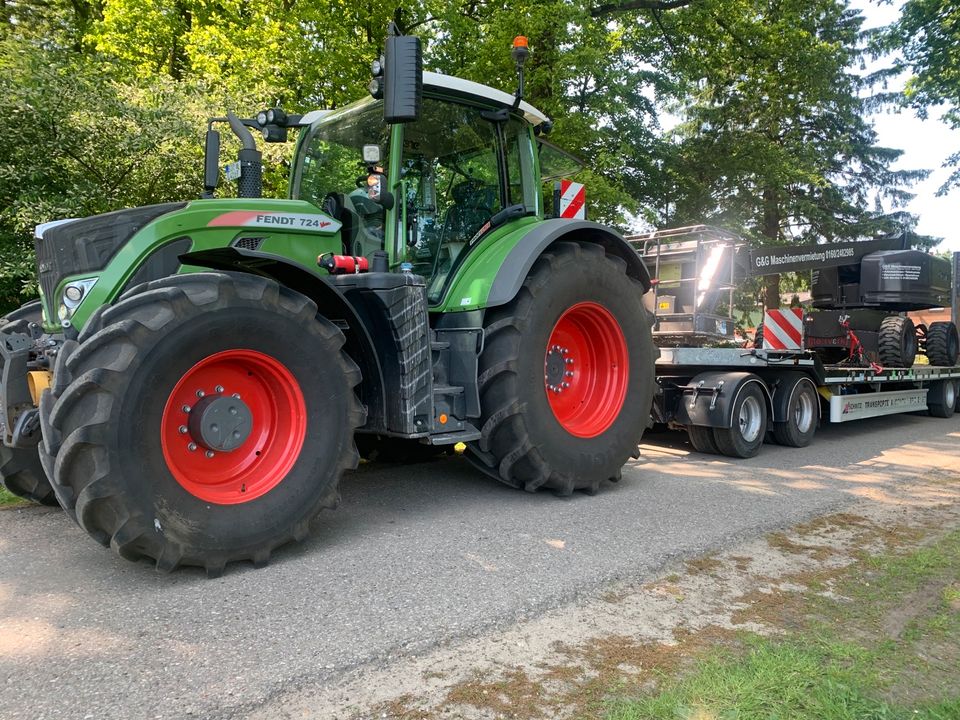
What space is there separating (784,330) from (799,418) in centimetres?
111

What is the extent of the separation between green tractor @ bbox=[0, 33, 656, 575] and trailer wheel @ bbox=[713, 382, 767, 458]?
1811 millimetres

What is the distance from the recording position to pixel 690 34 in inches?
699

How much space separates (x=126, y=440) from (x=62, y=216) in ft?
22.6

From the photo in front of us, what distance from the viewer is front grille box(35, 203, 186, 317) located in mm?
3676

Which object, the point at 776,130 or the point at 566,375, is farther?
the point at 776,130

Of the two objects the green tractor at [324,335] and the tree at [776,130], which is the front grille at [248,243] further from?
the tree at [776,130]

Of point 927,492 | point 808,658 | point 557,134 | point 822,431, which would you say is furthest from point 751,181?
point 808,658

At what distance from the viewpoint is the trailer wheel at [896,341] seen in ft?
34.2

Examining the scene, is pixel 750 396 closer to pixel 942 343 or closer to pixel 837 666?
pixel 837 666

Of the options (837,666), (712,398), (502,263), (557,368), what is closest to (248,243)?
(502,263)

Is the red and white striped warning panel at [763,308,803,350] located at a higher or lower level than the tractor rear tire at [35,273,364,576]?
higher

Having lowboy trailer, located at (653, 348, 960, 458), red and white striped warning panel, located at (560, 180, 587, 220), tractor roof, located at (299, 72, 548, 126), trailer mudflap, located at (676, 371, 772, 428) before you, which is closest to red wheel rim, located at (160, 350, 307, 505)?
tractor roof, located at (299, 72, 548, 126)

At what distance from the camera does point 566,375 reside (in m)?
5.47

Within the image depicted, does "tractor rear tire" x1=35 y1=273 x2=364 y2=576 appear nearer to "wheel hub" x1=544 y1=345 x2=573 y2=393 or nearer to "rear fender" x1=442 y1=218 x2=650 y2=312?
"rear fender" x1=442 y1=218 x2=650 y2=312
